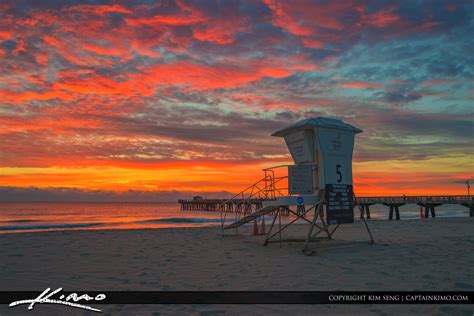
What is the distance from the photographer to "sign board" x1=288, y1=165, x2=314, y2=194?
1362cm

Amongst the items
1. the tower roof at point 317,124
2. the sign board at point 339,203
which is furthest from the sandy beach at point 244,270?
the tower roof at point 317,124

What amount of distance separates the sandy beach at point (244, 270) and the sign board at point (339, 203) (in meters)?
1.25

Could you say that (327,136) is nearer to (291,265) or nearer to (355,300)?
(291,265)

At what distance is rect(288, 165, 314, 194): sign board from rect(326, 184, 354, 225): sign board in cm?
74

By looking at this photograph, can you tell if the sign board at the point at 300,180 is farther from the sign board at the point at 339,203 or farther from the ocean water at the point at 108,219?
the ocean water at the point at 108,219

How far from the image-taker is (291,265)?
10680mm

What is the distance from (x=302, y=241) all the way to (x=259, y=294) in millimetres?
8719

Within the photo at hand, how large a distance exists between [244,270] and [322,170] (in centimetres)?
557

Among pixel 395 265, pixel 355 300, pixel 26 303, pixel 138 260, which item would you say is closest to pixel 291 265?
pixel 395 265

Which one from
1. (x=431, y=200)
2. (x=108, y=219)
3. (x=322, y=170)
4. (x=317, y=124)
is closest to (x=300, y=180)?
(x=322, y=170)

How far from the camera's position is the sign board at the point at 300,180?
13.6 metres

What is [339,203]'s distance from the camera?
13.8 meters
